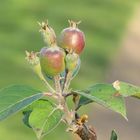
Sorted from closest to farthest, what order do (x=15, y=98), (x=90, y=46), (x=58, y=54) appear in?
(x=58, y=54), (x=15, y=98), (x=90, y=46)

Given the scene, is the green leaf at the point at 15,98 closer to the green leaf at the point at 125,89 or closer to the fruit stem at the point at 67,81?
the fruit stem at the point at 67,81

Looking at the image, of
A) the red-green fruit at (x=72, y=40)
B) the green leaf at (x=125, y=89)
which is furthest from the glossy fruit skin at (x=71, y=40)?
the green leaf at (x=125, y=89)

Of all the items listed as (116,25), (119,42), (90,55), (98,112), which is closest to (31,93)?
(98,112)

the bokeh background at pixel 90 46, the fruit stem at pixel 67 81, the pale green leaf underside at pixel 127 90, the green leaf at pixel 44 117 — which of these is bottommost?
the bokeh background at pixel 90 46

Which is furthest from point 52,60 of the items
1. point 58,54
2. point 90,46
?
point 90,46

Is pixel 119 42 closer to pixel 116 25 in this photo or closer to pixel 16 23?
pixel 116 25

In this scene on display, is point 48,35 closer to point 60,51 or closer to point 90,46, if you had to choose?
point 60,51
